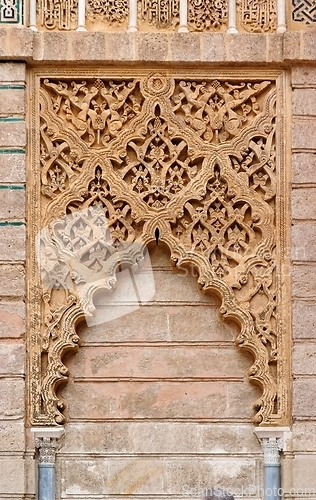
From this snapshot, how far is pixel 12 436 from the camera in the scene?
22.5ft

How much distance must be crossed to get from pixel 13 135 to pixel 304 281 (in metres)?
1.92

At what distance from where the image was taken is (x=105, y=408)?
7.11 metres

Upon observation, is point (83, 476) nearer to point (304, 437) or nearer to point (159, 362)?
point (159, 362)

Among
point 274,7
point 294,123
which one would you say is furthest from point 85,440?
point 274,7

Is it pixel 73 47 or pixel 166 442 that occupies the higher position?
pixel 73 47

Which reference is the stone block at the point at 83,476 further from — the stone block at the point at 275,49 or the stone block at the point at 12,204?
the stone block at the point at 275,49

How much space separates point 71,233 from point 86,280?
296 mm

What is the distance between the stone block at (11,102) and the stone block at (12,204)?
Answer: 0.47 m

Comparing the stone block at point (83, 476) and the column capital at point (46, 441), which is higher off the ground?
the column capital at point (46, 441)

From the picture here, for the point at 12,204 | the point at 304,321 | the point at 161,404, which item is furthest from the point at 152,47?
the point at 161,404

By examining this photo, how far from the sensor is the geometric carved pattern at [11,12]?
23.6 ft

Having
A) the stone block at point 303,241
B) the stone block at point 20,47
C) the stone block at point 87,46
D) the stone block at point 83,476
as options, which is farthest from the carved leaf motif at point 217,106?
the stone block at point 83,476

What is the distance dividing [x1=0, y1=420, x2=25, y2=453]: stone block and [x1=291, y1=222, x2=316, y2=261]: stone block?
1.88 m

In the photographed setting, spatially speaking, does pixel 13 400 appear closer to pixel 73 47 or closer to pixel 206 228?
pixel 206 228
